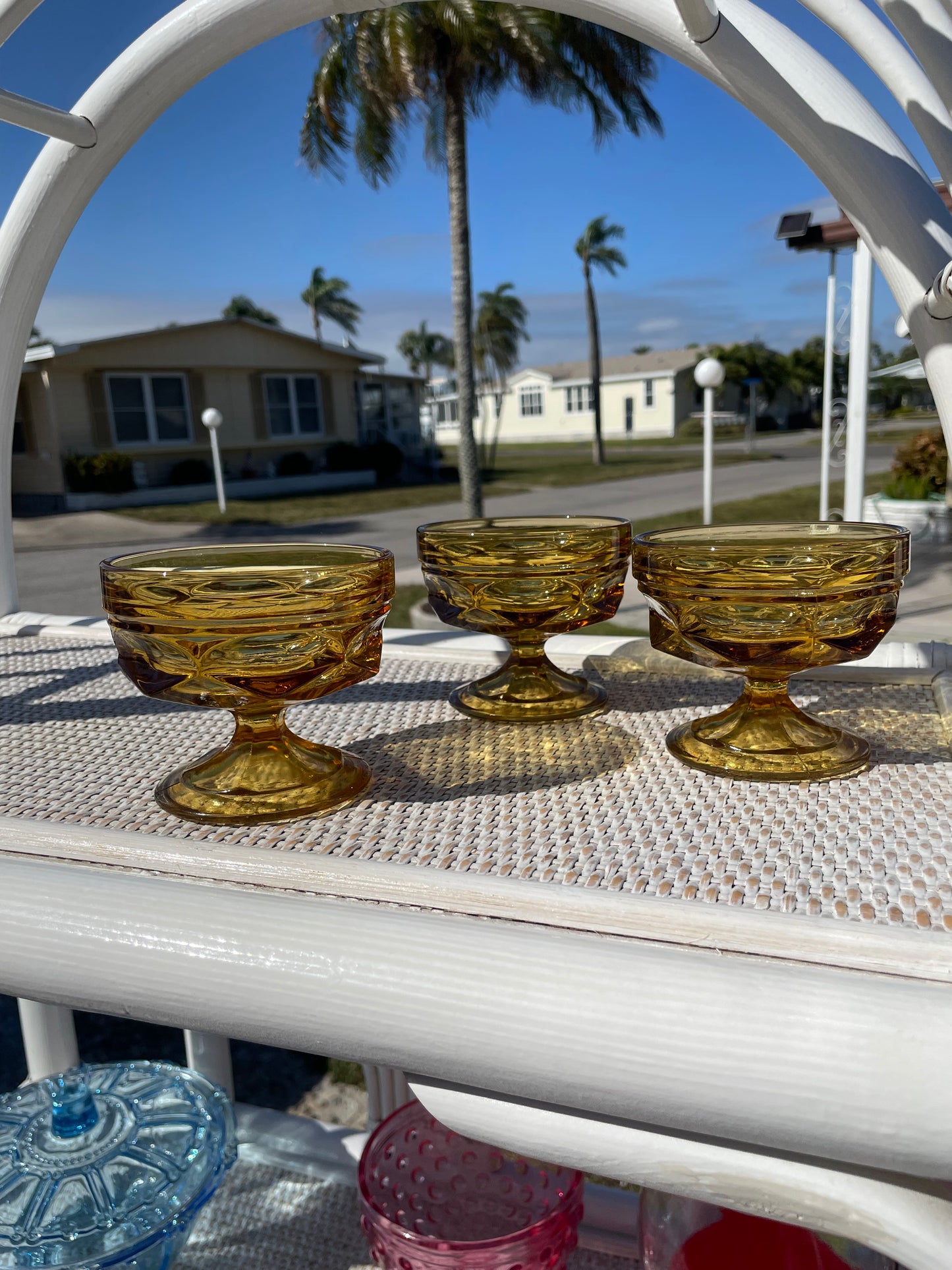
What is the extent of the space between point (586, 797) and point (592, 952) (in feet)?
0.62

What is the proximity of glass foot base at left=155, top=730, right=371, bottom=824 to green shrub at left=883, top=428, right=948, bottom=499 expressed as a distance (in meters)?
7.95

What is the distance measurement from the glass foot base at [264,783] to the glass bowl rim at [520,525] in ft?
0.79

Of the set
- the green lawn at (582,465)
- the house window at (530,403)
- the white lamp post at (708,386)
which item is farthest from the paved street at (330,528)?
the house window at (530,403)

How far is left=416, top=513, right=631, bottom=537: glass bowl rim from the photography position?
0.84 m

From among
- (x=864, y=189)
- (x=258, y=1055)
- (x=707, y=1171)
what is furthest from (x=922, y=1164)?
(x=258, y=1055)

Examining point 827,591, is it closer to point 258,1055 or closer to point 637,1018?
point 637,1018

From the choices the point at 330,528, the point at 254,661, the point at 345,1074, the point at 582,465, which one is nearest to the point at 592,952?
the point at 254,661

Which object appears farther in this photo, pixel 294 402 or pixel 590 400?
pixel 590 400

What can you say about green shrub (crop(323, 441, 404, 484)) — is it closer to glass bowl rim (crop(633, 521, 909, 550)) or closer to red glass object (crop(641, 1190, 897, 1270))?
glass bowl rim (crop(633, 521, 909, 550))

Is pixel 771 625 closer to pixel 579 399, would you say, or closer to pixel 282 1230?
pixel 282 1230

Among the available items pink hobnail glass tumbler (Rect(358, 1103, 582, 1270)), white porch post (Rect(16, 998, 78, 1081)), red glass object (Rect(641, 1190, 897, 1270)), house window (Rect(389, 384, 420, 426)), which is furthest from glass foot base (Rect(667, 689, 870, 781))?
house window (Rect(389, 384, 420, 426))

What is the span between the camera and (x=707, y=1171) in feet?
1.44

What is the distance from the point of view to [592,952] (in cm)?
44

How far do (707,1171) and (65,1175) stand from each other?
0.74m
